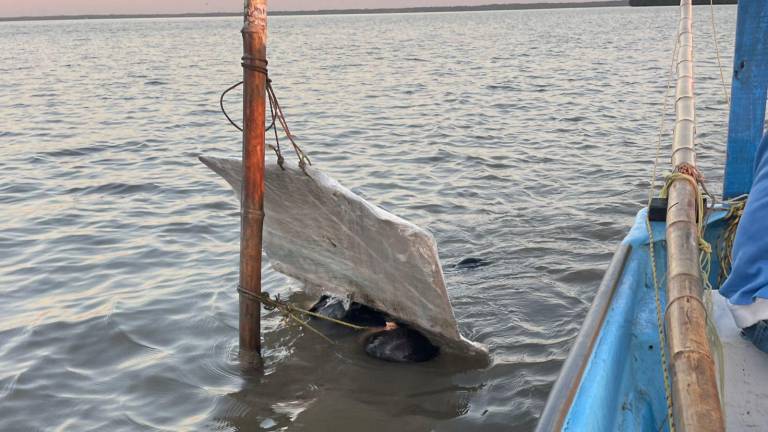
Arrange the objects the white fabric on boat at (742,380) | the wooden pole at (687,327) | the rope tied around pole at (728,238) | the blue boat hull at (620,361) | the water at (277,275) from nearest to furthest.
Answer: the wooden pole at (687,327) → the blue boat hull at (620,361) → the white fabric on boat at (742,380) → the rope tied around pole at (728,238) → the water at (277,275)

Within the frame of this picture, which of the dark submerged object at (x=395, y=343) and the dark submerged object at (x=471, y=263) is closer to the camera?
the dark submerged object at (x=395, y=343)

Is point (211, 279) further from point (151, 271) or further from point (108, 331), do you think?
point (108, 331)

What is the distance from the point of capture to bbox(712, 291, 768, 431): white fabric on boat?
279 cm

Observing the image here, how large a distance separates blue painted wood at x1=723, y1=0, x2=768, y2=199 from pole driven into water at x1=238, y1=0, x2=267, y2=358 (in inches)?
131

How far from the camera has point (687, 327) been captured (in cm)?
238

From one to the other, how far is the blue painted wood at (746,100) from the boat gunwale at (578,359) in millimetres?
1896

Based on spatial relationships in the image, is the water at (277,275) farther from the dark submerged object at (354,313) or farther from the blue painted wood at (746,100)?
the blue painted wood at (746,100)

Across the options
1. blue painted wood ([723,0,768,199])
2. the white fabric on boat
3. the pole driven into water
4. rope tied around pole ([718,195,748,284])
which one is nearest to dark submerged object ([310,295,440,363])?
the pole driven into water

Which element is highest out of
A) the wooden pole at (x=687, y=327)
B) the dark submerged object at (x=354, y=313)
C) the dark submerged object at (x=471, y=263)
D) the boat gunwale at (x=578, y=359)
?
the wooden pole at (x=687, y=327)

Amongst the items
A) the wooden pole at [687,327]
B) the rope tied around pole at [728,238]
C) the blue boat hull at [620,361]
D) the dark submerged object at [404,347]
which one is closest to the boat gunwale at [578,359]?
the blue boat hull at [620,361]

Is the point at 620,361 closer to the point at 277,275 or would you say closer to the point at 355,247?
the point at 355,247

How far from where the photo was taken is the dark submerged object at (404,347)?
4.93 m

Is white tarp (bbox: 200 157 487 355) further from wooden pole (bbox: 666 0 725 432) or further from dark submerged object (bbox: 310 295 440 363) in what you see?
wooden pole (bbox: 666 0 725 432)

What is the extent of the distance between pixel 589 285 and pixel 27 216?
6177mm
